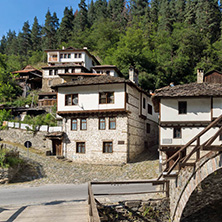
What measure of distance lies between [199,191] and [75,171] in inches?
582

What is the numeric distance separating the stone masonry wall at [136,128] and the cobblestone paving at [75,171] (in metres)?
1.64

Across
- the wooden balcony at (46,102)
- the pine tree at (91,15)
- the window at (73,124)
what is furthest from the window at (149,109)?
the pine tree at (91,15)

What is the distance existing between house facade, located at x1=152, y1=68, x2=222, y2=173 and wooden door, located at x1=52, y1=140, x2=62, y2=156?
11.2 meters

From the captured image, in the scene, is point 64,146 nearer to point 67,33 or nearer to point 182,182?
point 182,182

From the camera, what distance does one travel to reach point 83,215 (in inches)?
343

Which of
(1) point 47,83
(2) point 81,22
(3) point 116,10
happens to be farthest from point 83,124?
(3) point 116,10

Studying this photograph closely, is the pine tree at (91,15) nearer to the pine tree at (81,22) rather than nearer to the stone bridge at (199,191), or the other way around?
the pine tree at (81,22)

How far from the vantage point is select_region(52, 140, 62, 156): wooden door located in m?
28.5

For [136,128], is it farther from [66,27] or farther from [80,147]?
[66,27]

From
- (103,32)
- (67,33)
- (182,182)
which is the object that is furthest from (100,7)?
(182,182)

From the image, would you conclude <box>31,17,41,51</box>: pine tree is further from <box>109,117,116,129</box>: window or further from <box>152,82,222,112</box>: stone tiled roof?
<box>152,82,222,112</box>: stone tiled roof

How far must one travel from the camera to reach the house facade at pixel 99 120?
25.7m

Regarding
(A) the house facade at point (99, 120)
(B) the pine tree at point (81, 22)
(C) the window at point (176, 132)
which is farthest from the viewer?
(B) the pine tree at point (81, 22)

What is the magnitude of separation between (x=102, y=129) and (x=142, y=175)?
6529 mm
